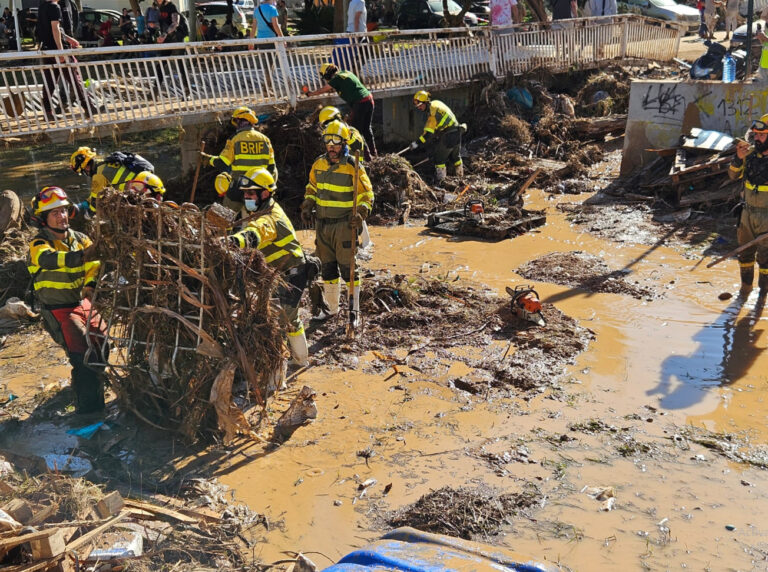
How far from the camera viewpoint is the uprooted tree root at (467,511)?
479 cm

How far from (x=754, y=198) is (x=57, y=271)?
6984mm

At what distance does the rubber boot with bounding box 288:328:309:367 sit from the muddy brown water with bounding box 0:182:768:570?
0.20m

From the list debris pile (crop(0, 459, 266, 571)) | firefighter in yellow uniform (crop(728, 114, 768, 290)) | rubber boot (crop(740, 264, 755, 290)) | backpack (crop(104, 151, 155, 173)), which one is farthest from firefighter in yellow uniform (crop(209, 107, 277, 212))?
rubber boot (crop(740, 264, 755, 290))

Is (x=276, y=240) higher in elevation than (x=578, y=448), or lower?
higher

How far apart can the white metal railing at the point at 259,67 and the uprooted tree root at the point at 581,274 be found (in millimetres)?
5386

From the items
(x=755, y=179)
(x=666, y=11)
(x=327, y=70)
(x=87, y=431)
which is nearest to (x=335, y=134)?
(x=87, y=431)

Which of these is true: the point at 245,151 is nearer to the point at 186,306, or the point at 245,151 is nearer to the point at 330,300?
the point at 330,300

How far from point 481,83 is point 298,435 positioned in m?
11.9

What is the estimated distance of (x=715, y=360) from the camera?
23.8 feet

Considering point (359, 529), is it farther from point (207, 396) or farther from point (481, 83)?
point (481, 83)

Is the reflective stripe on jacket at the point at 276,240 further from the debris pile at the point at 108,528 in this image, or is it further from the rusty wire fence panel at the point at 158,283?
the debris pile at the point at 108,528

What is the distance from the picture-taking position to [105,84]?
10.8m

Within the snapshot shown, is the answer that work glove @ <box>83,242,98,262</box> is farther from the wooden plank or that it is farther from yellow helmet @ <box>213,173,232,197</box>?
yellow helmet @ <box>213,173,232,197</box>

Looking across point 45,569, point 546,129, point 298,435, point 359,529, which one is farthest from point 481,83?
point 45,569
